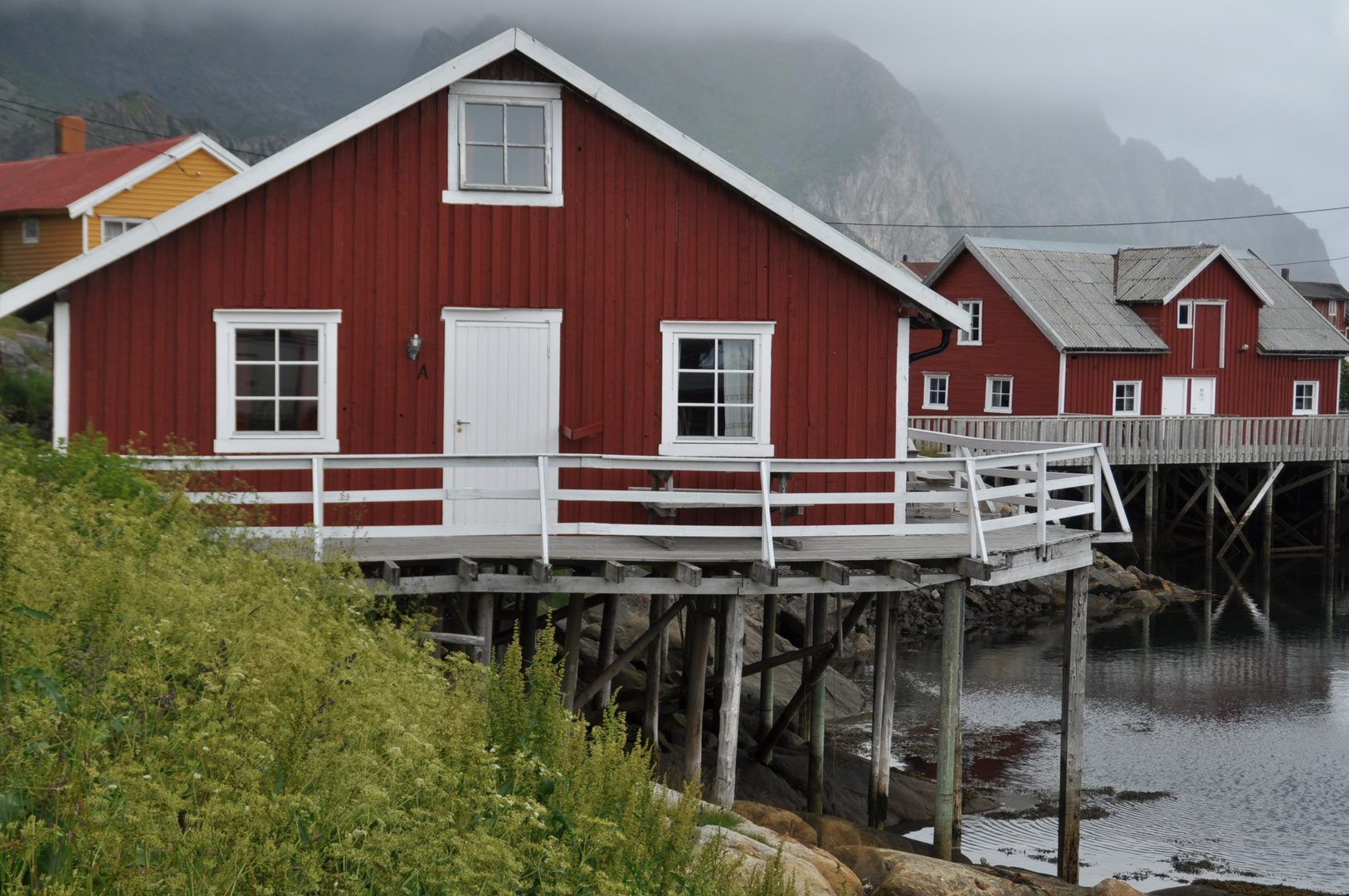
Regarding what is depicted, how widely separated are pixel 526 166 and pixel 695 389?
9.32 feet

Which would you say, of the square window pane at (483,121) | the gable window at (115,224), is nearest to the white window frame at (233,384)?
the square window pane at (483,121)

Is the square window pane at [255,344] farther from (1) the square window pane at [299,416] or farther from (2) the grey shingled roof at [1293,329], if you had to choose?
(2) the grey shingled roof at [1293,329]

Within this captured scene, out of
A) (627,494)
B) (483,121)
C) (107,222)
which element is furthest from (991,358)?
(627,494)

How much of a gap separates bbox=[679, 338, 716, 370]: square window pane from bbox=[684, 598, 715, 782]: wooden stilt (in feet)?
8.49

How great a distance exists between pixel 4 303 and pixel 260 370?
7.51 ft

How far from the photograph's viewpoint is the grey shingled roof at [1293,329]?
4044 cm

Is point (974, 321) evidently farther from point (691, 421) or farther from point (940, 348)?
point (691, 421)

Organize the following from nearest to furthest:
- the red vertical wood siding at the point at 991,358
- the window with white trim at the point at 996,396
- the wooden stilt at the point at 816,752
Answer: the wooden stilt at the point at 816,752 → the red vertical wood siding at the point at 991,358 → the window with white trim at the point at 996,396


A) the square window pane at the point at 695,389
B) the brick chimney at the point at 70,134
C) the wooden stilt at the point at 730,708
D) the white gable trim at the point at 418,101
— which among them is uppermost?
the brick chimney at the point at 70,134

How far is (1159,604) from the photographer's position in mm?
29344

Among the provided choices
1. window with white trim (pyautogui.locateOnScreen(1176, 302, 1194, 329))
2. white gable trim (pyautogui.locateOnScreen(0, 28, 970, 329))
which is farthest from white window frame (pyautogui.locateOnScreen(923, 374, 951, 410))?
white gable trim (pyautogui.locateOnScreen(0, 28, 970, 329))

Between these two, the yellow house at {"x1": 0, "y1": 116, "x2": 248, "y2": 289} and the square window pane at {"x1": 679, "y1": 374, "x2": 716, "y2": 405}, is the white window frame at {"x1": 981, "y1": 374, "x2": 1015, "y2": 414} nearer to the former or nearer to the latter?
the yellow house at {"x1": 0, "y1": 116, "x2": 248, "y2": 289}

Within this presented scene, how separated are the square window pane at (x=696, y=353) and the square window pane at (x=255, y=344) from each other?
4.06 m

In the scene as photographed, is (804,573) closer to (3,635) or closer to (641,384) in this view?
(641,384)
